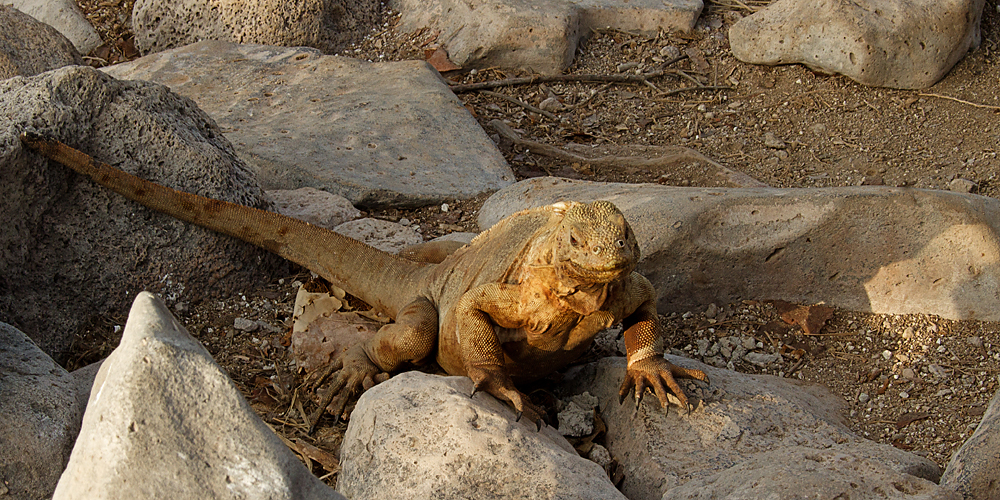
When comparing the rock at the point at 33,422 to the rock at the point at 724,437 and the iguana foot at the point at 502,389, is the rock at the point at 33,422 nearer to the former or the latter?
the iguana foot at the point at 502,389

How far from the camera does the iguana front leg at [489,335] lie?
3023mm

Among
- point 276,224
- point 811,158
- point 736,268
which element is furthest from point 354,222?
point 811,158

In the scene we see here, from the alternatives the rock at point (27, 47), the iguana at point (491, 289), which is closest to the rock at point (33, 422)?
the iguana at point (491, 289)

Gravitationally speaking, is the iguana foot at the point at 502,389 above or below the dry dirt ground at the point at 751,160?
above

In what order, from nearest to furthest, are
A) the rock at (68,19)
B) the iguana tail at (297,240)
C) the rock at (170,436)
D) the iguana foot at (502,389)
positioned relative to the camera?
1. the rock at (170,436)
2. the iguana foot at (502,389)
3. the iguana tail at (297,240)
4. the rock at (68,19)

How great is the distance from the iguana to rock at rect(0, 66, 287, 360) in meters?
0.12

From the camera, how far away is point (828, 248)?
13.0 ft

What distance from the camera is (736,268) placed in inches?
159

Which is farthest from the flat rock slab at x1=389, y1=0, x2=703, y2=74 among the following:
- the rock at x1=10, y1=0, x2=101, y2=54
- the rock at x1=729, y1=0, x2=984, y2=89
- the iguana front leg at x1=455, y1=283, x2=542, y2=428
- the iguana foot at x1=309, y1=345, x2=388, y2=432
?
the iguana front leg at x1=455, y1=283, x2=542, y2=428

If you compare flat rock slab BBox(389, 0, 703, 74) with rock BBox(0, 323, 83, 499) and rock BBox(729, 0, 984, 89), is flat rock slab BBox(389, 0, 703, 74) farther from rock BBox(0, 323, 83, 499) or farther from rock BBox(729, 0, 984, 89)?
rock BBox(0, 323, 83, 499)

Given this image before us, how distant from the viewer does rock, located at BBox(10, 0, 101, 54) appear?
740 cm

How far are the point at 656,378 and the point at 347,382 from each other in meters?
1.31

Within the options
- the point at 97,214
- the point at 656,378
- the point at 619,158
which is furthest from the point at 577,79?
the point at 656,378

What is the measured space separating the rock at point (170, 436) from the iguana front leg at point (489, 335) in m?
1.64
